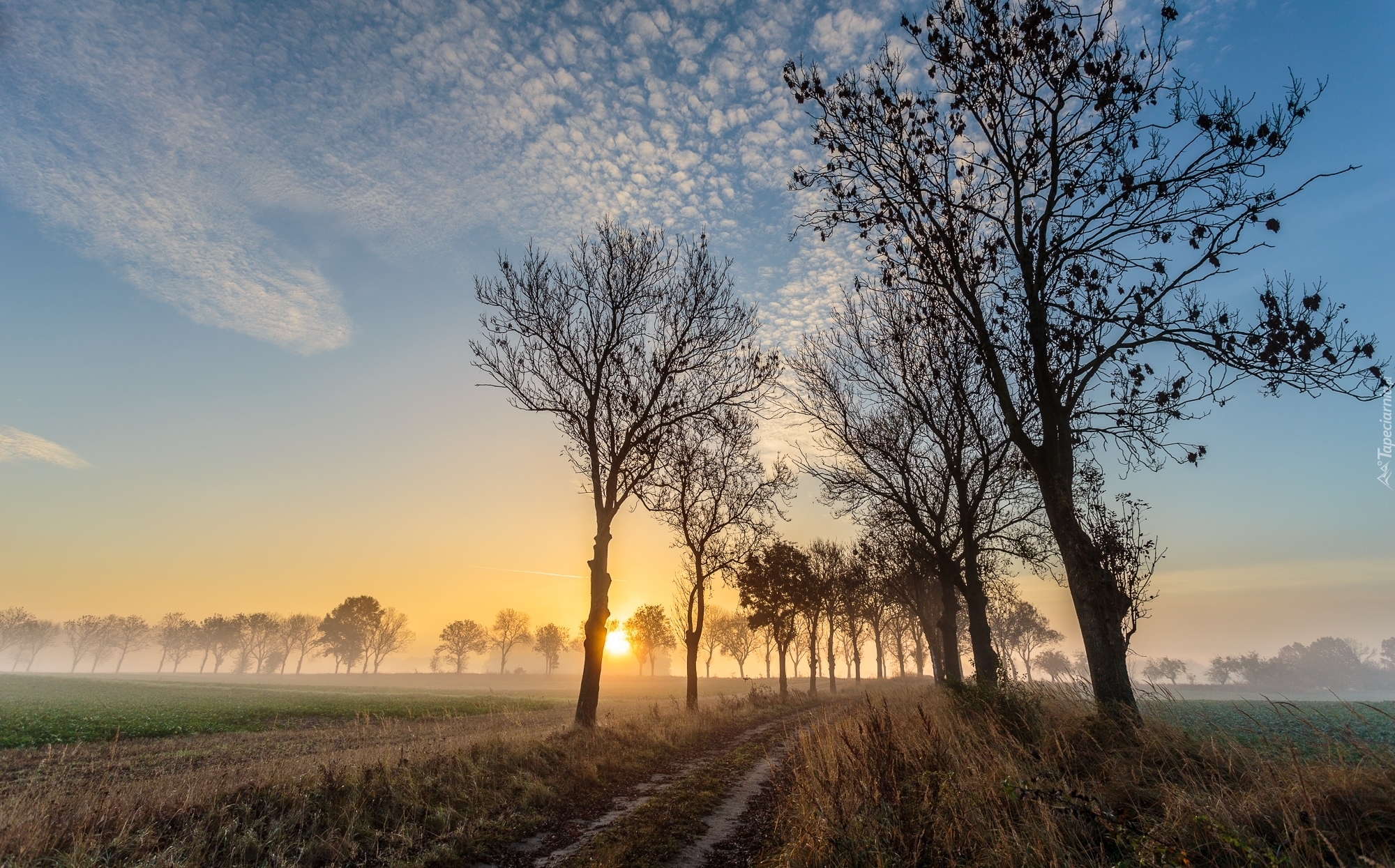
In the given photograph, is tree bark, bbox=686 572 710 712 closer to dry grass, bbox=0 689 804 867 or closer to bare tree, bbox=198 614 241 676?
dry grass, bbox=0 689 804 867

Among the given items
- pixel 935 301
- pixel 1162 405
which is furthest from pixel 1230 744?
pixel 935 301

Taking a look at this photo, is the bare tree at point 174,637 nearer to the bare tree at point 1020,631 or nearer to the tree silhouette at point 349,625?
the tree silhouette at point 349,625

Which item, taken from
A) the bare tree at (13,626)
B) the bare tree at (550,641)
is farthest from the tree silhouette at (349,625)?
the bare tree at (13,626)

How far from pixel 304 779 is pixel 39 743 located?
900 inches

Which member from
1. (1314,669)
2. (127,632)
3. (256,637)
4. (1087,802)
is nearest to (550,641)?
(256,637)

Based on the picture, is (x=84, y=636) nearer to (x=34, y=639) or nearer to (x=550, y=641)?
(x=34, y=639)

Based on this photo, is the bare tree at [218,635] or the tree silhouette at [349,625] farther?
the bare tree at [218,635]

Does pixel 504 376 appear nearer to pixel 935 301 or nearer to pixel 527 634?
pixel 935 301

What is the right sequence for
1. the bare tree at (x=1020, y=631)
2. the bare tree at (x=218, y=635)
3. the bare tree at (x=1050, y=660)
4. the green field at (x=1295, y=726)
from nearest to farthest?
the green field at (x=1295, y=726) → the bare tree at (x=1020, y=631) → the bare tree at (x=1050, y=660) → the bare tree at (x=218, y=635)

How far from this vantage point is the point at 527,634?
400 feet

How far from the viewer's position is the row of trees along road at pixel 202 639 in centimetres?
12462

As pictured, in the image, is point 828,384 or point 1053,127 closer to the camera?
point 1053,127

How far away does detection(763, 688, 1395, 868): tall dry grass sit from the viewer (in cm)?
367

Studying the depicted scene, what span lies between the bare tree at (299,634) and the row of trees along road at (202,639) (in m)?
0.17
